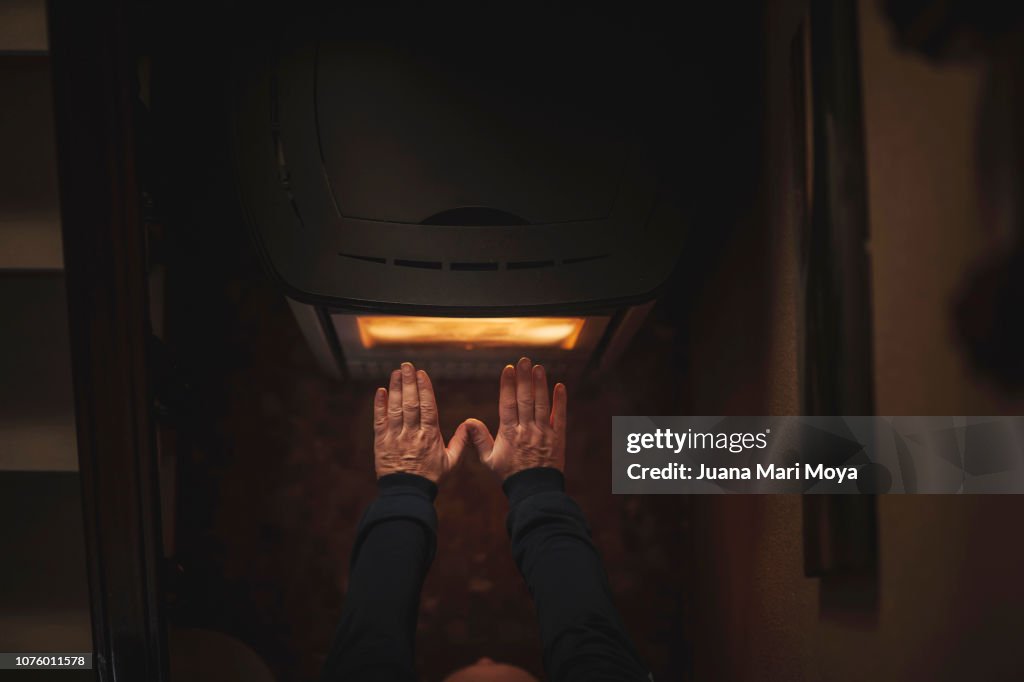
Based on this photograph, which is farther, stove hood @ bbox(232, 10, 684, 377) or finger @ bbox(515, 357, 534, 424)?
finger @ bbox(515, 357, 534, 424)

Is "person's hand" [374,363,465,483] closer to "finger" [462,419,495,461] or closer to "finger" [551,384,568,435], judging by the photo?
"finger" [462,419,495,461]

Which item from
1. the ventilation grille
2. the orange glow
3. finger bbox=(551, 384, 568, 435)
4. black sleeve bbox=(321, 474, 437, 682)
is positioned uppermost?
the ventilation grille

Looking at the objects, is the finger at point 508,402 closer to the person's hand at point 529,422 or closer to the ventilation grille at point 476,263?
the person's hand at point 529,422

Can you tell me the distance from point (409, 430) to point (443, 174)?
0.45 meters

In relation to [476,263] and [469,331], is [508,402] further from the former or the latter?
[476,263]

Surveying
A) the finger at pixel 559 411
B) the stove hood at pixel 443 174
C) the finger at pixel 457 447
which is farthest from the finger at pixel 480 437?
the stove hood at pixel 443 174

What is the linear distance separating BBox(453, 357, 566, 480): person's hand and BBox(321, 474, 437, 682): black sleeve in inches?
5.9

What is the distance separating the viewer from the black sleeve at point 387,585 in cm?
86

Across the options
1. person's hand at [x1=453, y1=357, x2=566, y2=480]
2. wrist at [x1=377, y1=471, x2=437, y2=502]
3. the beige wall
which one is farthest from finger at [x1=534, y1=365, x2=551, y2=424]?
the beige wall

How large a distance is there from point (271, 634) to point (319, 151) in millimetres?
1011

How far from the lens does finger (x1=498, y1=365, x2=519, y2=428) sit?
3.70 ft

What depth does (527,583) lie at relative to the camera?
39.9 inches

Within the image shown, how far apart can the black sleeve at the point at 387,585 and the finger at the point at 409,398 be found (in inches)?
3.5

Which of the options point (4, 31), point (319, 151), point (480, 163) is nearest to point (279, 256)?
point (319, 151)
